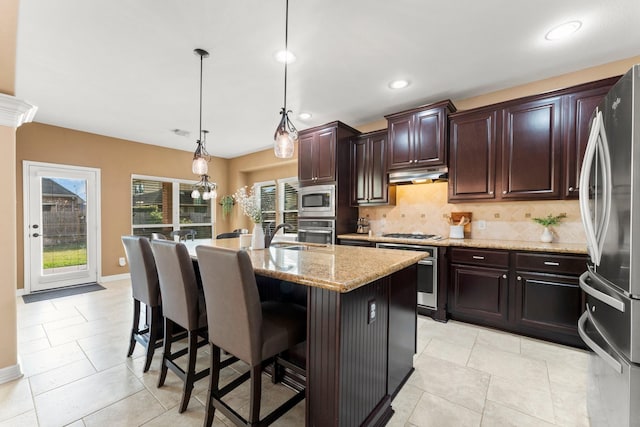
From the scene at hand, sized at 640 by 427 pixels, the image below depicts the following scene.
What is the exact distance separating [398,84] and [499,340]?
116 inches

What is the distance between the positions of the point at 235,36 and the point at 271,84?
2.87 ft

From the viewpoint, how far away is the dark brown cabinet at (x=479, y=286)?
2.80m

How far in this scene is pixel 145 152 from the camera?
18.2 feet

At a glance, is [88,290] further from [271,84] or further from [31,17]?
[271,84]

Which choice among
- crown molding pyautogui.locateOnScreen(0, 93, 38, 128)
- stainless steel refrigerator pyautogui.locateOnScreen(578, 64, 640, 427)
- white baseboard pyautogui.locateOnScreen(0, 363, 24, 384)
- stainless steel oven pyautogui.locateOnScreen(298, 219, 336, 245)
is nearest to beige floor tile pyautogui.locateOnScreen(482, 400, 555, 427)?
stainless steel refrigerator pyautogui.locateOnScreen(578, 64, 640, 427)

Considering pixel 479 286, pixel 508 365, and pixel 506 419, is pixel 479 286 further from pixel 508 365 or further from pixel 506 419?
pixel 506 419

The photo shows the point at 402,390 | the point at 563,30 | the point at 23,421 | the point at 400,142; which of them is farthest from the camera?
the point at 400,142

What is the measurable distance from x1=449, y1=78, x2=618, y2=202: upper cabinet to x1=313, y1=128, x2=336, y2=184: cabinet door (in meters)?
1.59

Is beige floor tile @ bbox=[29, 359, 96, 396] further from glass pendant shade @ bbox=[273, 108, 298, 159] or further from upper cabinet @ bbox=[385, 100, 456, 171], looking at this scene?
upper cabinet @ bbox=[385, 100, 456, 171]

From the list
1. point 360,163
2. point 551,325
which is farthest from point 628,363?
point 360,163

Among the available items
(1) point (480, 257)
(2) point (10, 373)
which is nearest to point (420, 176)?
(1) point (480, 257)

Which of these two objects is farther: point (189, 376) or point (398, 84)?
point (398, 84)

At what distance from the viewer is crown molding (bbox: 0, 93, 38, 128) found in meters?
1.97

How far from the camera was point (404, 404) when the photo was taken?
1.79 meters
